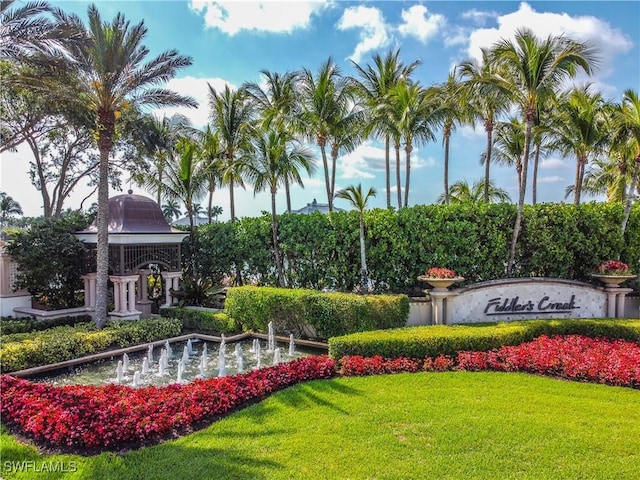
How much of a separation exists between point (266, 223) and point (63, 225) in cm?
741

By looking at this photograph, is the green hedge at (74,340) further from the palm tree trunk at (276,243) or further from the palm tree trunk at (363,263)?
the palm tree trunk at (363,263)

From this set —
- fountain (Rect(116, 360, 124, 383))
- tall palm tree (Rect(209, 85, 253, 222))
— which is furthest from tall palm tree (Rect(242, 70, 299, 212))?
fountain (Rect(116, 360, 124, 383))

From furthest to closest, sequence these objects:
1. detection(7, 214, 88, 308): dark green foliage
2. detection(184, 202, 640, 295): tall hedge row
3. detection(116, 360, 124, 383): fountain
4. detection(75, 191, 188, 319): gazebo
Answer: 1. detection(7, 214, 88, 308): dark green foliage
2. detection(75, 191, 188, 319): gazebo
3. detection(184, 202, 640, 295): tall hedge row
4. detection(116, 360, 124, 383): fountain

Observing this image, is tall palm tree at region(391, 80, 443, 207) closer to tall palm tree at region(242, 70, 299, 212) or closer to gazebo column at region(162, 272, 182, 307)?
tall palm tree at region(242, 70, 299, 212)

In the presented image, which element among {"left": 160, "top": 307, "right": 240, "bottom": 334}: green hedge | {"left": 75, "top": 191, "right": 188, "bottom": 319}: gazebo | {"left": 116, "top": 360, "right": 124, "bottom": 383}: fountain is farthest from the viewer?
{"left": 75, "top": 191, "right": 188, "bottom": 319}: gazebo

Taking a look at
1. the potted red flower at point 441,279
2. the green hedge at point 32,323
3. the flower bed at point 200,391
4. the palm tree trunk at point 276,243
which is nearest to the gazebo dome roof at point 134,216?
the green hedge at point 32,323

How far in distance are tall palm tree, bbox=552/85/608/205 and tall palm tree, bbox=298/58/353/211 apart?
27.1ft

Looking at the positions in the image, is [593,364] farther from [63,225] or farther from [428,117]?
[63,225]

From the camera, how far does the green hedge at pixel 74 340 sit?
31.4 feet

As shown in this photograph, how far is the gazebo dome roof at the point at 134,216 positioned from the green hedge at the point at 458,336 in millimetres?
9153

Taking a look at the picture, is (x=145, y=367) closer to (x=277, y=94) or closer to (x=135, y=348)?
(x=135, y=348)

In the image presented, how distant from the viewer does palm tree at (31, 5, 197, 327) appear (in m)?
12.0

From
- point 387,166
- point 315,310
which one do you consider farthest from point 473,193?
point 315,310

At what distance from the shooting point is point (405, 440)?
17.4 feet
